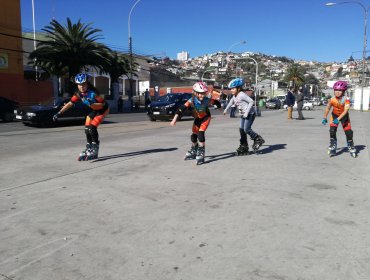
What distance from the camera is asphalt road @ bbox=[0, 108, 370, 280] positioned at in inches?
112

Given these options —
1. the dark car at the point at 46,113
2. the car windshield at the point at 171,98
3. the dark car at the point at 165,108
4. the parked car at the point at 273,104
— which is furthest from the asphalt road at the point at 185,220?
the parked car at the point at 273,104

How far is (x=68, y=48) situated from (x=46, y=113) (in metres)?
17.7

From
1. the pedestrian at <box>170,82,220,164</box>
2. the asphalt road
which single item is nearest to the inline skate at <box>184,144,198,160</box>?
the pedestrian at <box>170,82,220,164</box>

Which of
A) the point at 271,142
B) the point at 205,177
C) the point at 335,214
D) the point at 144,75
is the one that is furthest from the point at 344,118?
the point at 144,75

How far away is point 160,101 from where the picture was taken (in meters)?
20.6

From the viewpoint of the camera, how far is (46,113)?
1711cm

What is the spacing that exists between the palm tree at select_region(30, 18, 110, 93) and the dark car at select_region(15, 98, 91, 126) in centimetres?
1608

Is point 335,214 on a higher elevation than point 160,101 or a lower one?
lower

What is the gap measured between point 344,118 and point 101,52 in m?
30.3

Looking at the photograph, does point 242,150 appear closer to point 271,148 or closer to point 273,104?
point 271,148

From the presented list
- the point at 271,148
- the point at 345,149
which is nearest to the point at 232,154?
the point at 271,148

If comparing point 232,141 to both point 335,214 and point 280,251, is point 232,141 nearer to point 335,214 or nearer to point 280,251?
point 335,214

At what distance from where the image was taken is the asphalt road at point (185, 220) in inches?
112

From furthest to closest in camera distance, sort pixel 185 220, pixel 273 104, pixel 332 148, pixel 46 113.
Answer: pixel 273 104 → pixel 46 113 → pixel 332 148 → pixel 185 220
